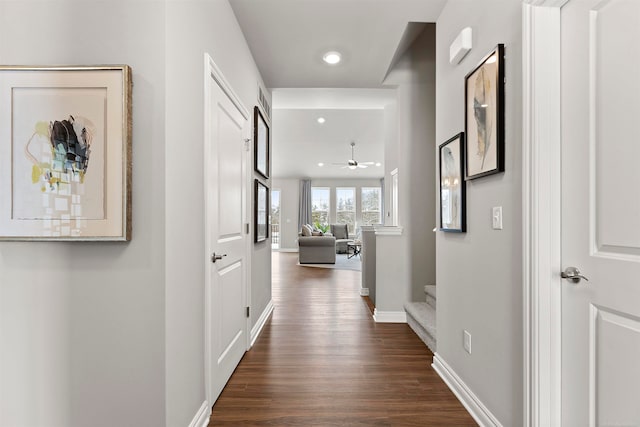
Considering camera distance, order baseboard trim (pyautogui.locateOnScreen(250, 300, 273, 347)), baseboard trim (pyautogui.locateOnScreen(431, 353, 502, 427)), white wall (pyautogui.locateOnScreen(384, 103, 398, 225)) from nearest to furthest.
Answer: baseboard trim (pyautogui.locateOnScreen(431, 353, 502, 427)), baseboard trim (pyautogui.locateOnScreen(250, 300, 273, 347)), white wall (pyautogui.locateOnScreen(384, 103, 398, 225))

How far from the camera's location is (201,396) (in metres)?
1.73

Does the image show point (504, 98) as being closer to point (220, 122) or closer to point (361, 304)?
point (220, 122)

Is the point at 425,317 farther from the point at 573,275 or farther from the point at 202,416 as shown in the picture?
the point at 202,416

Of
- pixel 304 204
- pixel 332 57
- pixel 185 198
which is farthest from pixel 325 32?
pixel 304 204


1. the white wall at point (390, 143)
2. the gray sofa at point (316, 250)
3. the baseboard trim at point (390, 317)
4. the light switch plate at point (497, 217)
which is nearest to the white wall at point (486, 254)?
the light switch plate at point (497, 217)

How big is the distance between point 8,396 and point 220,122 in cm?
168

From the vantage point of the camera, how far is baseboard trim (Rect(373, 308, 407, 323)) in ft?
11.7

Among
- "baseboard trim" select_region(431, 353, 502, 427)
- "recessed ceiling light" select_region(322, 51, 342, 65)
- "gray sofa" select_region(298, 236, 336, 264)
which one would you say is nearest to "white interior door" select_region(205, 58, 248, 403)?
"recessed ceiling light" select_region(322, 51, 342, 65)

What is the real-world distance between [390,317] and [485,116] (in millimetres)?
2489

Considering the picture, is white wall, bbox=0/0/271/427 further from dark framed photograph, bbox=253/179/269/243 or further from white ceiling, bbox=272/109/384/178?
white ceiling, bbox=272/109/384/178

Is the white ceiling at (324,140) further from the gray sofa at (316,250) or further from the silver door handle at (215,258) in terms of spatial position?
the silver door handle at (215,258)

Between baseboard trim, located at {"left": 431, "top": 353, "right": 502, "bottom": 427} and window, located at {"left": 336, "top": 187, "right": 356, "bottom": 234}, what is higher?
window, located at {"left": 336, "top": 187, "right": 356, "bottom": 234}

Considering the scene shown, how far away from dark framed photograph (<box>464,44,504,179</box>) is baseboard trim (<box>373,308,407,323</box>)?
213 centimetres

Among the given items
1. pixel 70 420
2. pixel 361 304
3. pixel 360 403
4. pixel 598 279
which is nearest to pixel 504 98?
pixel 598 279
